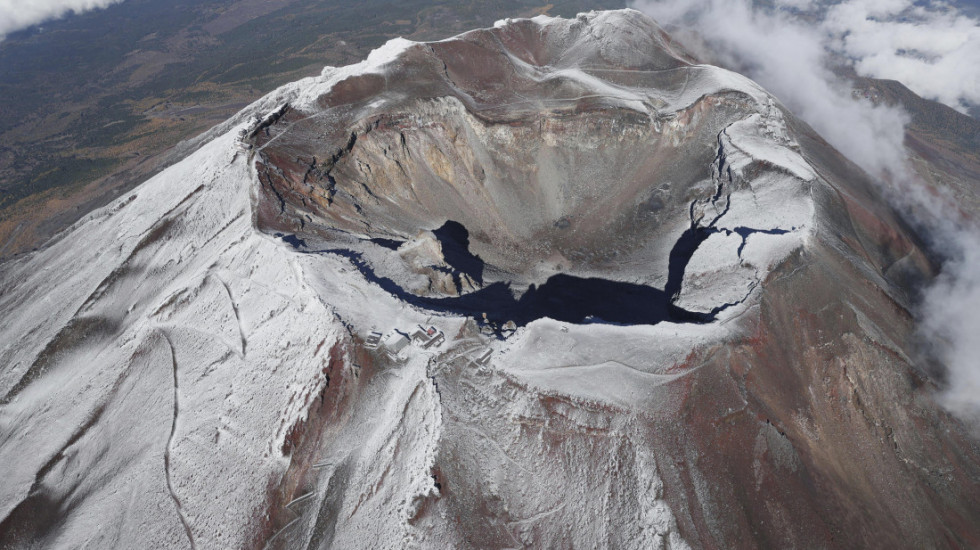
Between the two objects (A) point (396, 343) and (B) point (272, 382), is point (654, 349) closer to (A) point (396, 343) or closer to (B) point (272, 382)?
(A) point (396, 343)

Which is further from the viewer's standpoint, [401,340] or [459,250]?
[459,250]

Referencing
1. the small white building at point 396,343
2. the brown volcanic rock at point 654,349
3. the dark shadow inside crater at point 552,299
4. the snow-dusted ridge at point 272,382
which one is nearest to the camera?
the brown volcanic rock at point 654,349

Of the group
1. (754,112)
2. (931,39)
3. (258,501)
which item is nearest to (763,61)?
(754,112)

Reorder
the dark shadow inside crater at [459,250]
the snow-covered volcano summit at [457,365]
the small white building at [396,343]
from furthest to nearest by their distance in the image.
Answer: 1. the dark shadow inside crater at [459,250]
2. the small white building at [396,343]
3. the snow-covered volcano summit at [457,365]

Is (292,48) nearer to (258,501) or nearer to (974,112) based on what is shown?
(258,501)

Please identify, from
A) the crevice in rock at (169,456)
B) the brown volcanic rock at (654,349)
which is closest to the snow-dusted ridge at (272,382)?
the crevice in rock at (169,456)

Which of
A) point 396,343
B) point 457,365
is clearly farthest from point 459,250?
point 457,365

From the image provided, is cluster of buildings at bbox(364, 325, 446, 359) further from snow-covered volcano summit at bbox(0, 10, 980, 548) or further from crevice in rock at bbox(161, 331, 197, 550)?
crevice in rock at bbox(161, 331, 197, 550)

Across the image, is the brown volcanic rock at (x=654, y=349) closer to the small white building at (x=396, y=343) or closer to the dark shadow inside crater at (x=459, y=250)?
the dark shadow inside crater at (x=459, y=250)

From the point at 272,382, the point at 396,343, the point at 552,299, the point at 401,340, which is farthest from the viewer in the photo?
the point at 552,299
